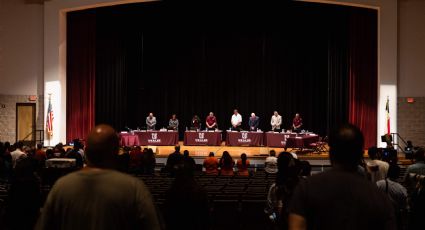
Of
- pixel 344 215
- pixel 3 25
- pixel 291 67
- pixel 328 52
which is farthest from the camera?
pixel 291 67

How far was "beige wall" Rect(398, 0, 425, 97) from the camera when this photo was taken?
1950 cm

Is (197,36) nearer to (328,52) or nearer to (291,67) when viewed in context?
(291,67)

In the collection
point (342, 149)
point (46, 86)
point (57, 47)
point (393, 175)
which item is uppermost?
point (57, 47)

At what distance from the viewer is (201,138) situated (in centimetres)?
2102

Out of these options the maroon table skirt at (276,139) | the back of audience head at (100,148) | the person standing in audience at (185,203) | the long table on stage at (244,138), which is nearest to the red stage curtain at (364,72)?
the maroon table skirt at (276,139)

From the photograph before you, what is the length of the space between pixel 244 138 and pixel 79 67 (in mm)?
7416

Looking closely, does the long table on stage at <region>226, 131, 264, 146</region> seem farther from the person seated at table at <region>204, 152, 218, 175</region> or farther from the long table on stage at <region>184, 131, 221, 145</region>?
the person seated at table at <region>204, 152, 218, 175</region>

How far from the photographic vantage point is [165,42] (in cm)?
2422

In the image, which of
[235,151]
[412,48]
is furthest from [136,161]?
[412,48]

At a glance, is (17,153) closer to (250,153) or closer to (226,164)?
(226,164)

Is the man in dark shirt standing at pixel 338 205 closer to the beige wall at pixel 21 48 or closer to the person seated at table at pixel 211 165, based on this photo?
the person seated at table at pixel 211 165

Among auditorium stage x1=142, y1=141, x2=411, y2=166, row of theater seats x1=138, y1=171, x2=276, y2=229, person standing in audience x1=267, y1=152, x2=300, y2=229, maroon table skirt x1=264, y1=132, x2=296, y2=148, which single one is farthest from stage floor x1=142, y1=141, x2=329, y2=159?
person standing in audience x1=267, y1=152, x2=300, y2=229

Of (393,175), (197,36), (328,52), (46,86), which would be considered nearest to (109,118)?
(46,86)

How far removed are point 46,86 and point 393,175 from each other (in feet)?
55.5
